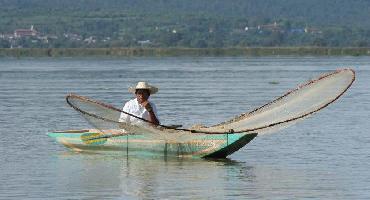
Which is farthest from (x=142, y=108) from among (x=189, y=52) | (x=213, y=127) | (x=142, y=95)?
(x=189, y=52)

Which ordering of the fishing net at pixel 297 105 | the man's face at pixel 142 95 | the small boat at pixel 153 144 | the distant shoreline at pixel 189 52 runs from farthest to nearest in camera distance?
1. the distant shoreline at pixel 189 52
2. the man's face at pixel 142 95
3. the small boat at pixel 153 144
4. the fishing net at pixel 297 105

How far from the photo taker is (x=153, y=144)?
28.6m

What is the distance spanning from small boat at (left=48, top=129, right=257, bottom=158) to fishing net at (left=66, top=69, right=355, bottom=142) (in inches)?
4.9

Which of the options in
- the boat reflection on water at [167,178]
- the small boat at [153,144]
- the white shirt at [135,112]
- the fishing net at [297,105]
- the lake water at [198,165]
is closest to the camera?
the boat reflection on water at [167,178]

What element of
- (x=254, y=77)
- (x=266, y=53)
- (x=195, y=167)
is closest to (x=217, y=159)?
(x=195, y=167)

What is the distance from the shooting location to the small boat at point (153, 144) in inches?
1096

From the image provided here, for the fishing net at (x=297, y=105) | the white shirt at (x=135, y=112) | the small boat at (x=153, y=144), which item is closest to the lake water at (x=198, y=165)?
the small boat at (x=153, y=144)

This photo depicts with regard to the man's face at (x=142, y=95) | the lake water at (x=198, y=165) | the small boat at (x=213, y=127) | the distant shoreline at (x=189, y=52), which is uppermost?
the man's face at (x=142, y=95)

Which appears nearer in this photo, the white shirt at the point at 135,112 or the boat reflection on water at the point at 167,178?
the boat reflection on water at the point at 167,178

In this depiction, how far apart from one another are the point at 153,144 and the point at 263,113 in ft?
7.57

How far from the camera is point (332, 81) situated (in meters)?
27.7

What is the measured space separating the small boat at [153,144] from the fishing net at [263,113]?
124mm

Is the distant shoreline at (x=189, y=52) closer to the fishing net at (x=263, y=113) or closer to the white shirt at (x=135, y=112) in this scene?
the fishing net at (x=263, y=113)

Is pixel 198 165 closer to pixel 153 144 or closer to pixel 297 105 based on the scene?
pixel 153 144
